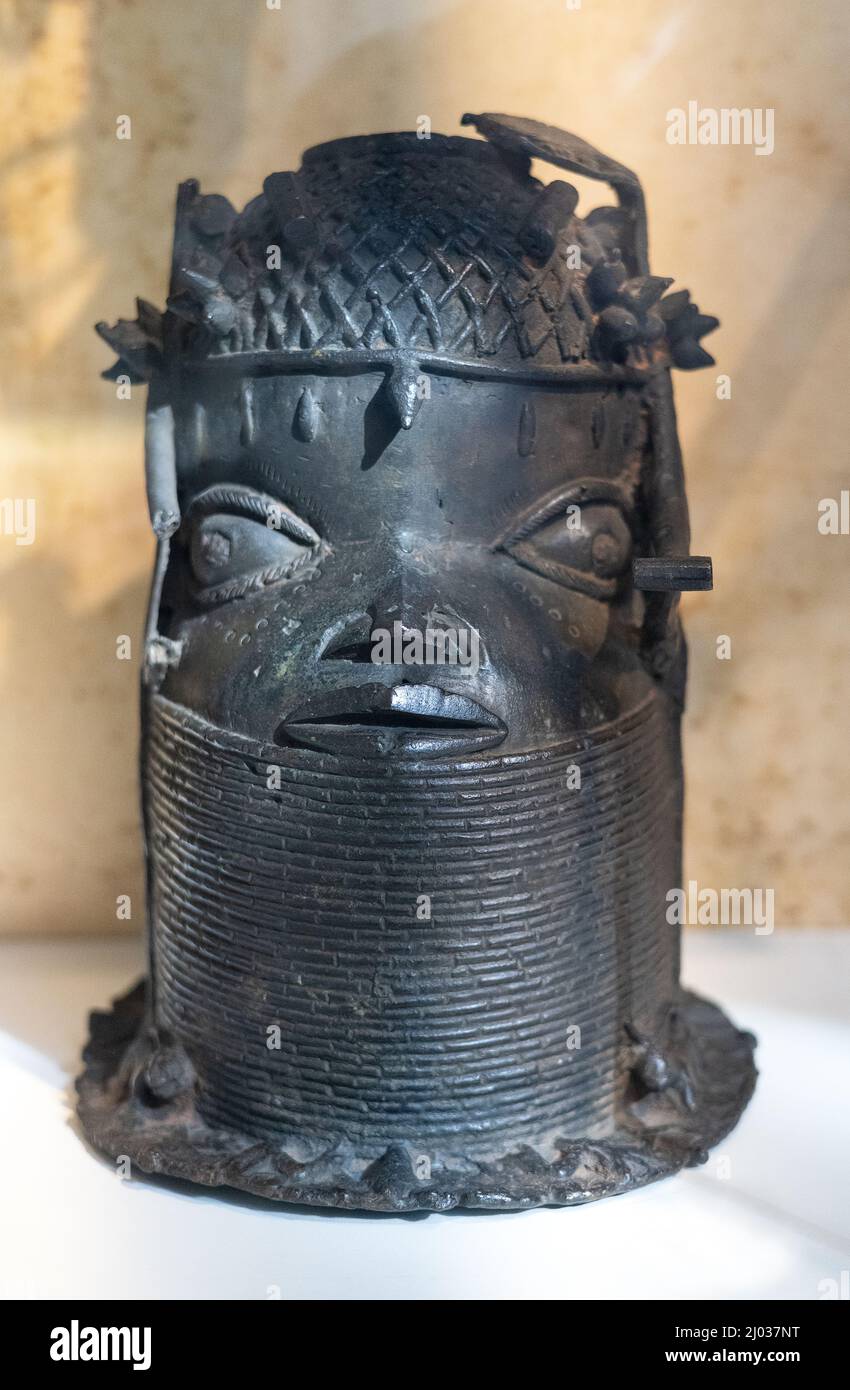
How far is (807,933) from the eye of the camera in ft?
12.9

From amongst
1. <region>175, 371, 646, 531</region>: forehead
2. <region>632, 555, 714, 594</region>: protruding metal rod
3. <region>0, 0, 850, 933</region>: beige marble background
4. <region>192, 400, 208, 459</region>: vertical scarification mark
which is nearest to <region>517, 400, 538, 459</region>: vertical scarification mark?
<region>175, 371, 646, 531</region>: forehead

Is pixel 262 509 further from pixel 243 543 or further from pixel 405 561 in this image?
pixel 405 561

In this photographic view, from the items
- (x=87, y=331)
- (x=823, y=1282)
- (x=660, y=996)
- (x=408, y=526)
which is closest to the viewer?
(x=823, y=1282)

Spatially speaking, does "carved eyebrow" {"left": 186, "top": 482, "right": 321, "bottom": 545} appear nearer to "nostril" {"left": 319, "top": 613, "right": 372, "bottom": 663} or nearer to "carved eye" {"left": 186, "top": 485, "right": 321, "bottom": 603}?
"carved eye" {"left": 186, "top": 485, "right": 321, "bottom": 603}

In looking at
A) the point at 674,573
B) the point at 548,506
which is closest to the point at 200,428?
the point at 548,506

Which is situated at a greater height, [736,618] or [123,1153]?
[736,618]

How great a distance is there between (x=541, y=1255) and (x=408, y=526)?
1.24m

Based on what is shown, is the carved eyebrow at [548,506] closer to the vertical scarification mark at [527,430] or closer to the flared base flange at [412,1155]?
the vertical scarification mark at [527,430]

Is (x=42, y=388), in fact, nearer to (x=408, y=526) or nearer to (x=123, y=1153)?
(x=408, y=526)

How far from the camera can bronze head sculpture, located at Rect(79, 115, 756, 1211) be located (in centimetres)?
254

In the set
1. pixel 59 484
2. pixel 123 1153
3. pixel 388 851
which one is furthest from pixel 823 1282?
pixel 59 484

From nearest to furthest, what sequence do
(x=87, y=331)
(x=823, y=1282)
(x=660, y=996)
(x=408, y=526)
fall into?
(x=823, y=1282) → (x=408, y=526) → (x=660, y=996) → (x=87, y=331)

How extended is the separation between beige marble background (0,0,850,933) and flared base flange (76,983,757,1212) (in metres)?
1.02

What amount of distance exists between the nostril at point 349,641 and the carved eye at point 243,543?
0.58ft
